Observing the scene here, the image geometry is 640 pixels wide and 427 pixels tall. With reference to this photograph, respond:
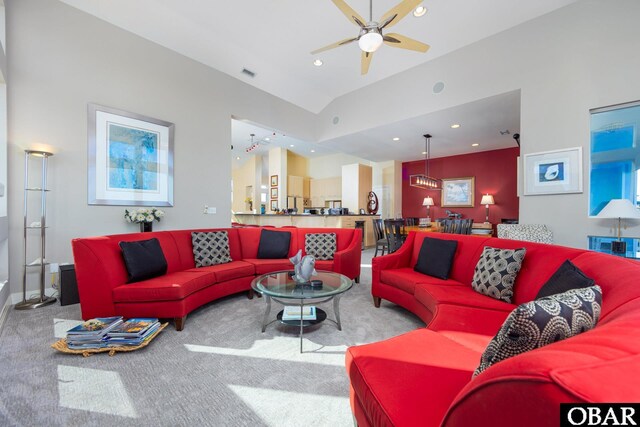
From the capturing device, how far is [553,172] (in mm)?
3389

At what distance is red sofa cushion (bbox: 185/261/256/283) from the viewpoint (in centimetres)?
297

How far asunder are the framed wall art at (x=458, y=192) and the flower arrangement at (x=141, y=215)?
7.61 m

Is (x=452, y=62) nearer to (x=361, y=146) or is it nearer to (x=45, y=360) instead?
(x=361, y=146)

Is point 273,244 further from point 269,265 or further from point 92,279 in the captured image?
point 92,279

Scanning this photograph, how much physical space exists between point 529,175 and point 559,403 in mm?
4215

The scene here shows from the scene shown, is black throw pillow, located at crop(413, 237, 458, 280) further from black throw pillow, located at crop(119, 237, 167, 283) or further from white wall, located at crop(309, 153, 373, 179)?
white wall, located at crop(309, 153, 373, 179)

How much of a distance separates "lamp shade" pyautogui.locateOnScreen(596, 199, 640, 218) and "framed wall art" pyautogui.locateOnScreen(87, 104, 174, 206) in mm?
5513

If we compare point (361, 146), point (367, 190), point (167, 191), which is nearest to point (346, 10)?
point (167, 191)

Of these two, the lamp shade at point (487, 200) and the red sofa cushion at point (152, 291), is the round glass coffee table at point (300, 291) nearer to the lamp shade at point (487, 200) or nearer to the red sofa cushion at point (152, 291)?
the red sofa cushion at point (152, 291)

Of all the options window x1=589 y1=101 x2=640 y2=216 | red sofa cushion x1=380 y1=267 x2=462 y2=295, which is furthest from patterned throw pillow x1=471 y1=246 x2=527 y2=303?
window x1=589 y1=101 x2=640 y2=216

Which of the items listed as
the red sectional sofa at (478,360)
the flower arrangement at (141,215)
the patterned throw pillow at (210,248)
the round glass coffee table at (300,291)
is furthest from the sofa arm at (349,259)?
the flower arrangement at (141,215)

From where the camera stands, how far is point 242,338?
2250 millimetres

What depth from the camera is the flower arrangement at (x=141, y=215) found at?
3.66m

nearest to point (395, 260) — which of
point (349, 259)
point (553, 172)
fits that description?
point (349, 259)
